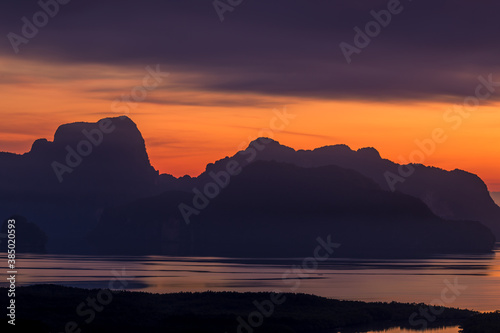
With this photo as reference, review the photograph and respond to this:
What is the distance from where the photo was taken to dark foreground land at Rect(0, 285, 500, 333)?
81.2m

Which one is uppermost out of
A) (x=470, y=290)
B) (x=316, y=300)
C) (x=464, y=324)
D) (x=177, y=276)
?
(x=177, y=276)

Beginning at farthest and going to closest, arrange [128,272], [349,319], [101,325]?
[128,272] → [349,319] → [101,325]

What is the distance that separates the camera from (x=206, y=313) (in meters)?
91.3

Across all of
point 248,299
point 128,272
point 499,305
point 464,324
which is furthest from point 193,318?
point 128,272

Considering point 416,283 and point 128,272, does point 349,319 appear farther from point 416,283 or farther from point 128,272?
point 128,272

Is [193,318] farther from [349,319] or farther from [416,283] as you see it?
[416,283]

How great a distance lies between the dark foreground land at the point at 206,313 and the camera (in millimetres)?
81188

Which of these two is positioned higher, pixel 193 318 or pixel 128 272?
pixel 128 272

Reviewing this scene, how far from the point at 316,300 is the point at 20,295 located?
111 ft

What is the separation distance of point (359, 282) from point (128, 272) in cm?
5468

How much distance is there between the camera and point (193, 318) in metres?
85.9

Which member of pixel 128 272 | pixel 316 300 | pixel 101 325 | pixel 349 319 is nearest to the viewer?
pixel 101 325

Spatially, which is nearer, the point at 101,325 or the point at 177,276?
the point at 101,325

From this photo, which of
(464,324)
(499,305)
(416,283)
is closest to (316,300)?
(464,324)
